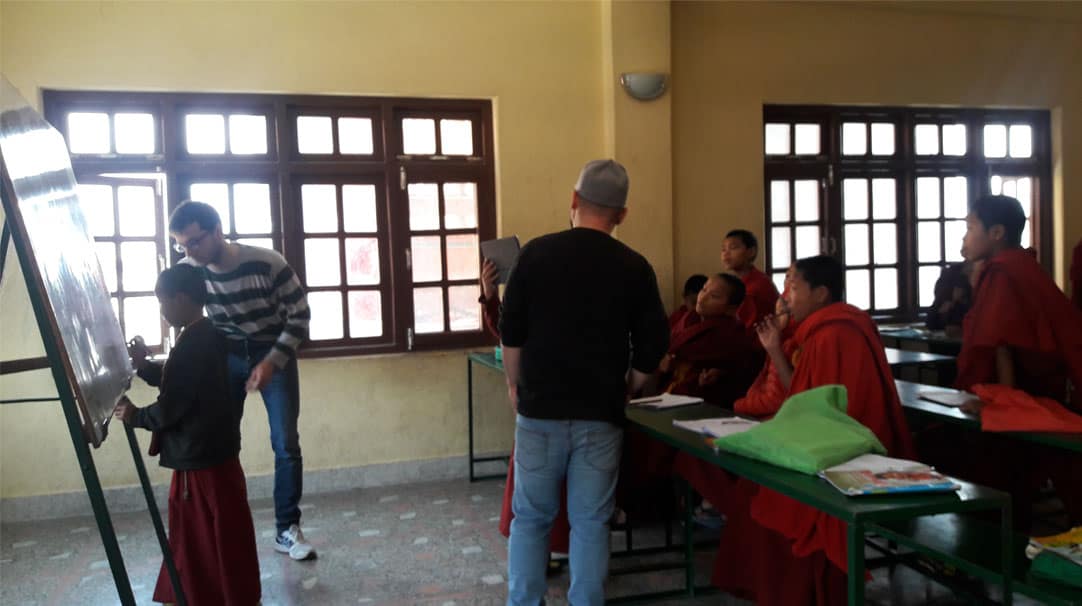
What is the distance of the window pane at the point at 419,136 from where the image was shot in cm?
491

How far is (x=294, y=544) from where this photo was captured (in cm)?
363

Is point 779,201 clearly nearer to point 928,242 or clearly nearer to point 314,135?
point 928,242

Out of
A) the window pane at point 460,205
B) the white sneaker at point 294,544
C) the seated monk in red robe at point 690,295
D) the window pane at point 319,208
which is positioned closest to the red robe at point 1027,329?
the seated monk in red robe at point 690,295

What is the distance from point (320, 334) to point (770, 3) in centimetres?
348

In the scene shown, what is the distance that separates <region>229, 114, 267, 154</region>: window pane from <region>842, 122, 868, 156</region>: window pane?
12.1ft

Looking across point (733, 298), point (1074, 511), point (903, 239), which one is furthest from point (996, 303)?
point (903, 239)

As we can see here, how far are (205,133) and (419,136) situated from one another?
3.77 ft

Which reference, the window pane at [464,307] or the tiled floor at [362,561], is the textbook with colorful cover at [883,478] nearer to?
the tiled floor at [362,561]

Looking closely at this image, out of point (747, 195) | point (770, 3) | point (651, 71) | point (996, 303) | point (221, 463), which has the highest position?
point (770, 3)

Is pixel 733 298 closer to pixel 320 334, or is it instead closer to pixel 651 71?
pixel 651 71

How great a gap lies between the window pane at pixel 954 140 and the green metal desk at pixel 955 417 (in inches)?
122

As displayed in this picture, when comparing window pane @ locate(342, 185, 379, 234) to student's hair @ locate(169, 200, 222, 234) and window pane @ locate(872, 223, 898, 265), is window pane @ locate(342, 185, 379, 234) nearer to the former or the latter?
student's hair @ locate(169, 200, 222, 234)

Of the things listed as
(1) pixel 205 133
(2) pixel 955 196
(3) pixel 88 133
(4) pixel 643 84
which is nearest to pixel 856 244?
(2) pixel 955 196

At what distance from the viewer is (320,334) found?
4.83 metres
